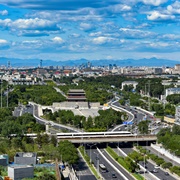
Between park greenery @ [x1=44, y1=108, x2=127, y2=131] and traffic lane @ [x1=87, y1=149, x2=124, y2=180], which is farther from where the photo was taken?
park greenery @ [x1=44, y1=108, x2=127, y2=131]

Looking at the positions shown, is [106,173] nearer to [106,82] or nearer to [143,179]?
[143,179]

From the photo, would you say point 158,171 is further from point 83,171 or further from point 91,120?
point 91,120

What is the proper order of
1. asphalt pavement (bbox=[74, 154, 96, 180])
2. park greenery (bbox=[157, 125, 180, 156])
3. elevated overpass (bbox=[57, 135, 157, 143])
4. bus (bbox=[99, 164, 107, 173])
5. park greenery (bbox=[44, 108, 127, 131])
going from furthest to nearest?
park greenery (bbox=[44, 108, 127, 131]), elevated overpass (bbox=[57, 135, 157, 143]), park greenery (bbox=[157, 125, 180, 156]), bus (bbox=[99, 164, 107, 173]), asphalt pavement (bbox=[74, 154, 96, 180])

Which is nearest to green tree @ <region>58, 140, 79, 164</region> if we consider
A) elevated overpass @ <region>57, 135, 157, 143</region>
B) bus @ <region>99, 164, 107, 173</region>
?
bus @ <region>99, 164, 107, 173</region>

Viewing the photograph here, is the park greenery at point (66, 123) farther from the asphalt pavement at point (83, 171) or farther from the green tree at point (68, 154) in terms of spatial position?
the asphalt pavement at point (83, 171)

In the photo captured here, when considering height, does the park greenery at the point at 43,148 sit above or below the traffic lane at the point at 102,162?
above

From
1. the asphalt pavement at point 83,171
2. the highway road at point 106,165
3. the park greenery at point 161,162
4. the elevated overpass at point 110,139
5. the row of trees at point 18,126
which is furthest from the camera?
the elevated overpass at point 110,139

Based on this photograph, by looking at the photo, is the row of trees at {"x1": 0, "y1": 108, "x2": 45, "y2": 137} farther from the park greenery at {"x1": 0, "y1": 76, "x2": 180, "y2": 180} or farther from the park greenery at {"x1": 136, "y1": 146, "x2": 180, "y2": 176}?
the park greenery at {"x1": 136, "y1": 146, "x2": 180, "y2": 176}

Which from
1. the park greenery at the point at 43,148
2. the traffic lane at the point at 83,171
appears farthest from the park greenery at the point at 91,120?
the traffic lane at the point at 83,171

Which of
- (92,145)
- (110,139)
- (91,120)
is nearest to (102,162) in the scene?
(92,145)
